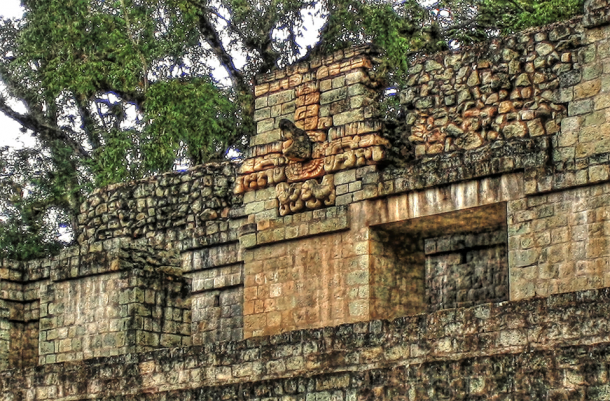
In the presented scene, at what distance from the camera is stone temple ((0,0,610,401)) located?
11.9 metres

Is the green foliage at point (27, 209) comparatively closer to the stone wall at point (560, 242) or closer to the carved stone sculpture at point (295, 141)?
the carved stone sculpture at point (295, 141)

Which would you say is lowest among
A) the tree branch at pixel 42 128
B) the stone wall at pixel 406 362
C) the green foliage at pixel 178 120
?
the stone wall at pixel 406 362

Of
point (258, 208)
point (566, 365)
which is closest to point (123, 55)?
point (258, 208)

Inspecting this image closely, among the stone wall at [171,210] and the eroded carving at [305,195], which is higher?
the stone wall at [171,210]

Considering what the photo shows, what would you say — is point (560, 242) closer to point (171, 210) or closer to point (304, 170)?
point (304, 170)

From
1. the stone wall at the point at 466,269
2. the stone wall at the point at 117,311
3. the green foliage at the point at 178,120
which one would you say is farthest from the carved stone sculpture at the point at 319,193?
the green foliage at the point at 178,120

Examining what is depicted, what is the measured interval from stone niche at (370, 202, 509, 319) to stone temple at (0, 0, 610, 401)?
0.07ft

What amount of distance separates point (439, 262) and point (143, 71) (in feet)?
26.2

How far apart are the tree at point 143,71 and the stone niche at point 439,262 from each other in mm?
5011

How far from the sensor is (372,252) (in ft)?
49.8

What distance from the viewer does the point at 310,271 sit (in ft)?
51.1

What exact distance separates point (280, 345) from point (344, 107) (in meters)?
3.65

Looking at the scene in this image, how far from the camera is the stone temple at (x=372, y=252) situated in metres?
11.9

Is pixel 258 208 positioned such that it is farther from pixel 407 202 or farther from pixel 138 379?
pixel 138 379
